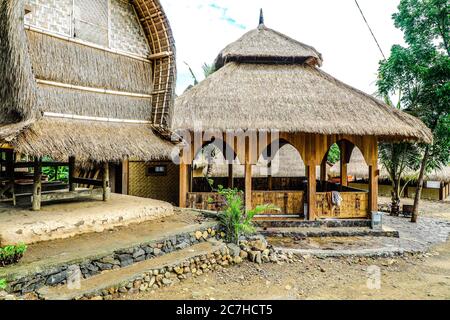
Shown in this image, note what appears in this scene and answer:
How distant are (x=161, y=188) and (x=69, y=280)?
24.8ft

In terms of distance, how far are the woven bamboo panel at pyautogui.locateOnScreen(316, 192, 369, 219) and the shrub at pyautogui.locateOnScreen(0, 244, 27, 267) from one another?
7.92m

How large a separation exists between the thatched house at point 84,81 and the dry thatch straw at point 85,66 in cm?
2

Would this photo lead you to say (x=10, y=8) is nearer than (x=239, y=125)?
Yes

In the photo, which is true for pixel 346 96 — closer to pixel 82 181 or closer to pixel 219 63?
pixel 219 63

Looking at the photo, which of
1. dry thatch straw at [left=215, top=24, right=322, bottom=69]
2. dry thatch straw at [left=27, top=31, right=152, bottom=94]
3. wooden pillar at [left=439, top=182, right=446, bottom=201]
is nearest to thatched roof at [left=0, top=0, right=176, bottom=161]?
dry thatch straw at [left=27, top=31, right=152, bottom=94]

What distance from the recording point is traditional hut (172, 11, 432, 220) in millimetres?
8953

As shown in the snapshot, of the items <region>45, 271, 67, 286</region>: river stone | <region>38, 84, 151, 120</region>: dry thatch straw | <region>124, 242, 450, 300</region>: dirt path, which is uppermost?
<region>38, 84, 151, 120</region>: dry thatch straw

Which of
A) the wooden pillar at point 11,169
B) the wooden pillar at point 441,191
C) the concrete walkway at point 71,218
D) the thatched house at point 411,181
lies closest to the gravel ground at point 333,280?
the concrete walkway at point 71,218

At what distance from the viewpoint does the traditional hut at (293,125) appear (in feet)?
29.4

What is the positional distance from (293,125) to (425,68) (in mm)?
5331

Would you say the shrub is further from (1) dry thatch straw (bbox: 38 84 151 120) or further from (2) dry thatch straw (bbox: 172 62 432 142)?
(2) dry thatch straw (bbox: 172 62 432 142)

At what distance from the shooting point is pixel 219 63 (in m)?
12.5

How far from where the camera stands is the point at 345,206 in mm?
9711
